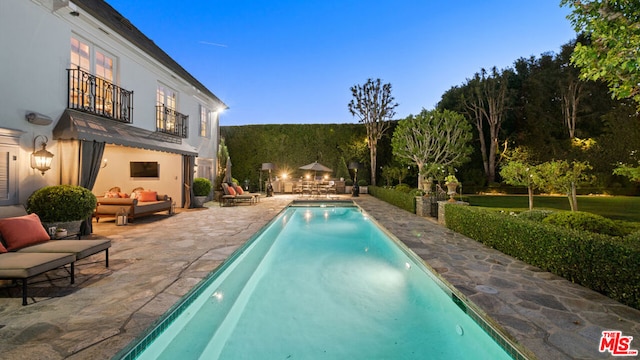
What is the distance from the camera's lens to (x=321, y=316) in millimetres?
4266

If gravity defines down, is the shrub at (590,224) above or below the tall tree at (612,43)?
below

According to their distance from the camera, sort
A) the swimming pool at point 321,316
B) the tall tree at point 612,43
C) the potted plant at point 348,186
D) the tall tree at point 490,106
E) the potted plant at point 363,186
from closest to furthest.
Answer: the swimming pool at point 321,316, the tall tree at point 612,43, the potted plant at point 363,186, the potted plant at point 348,186, the tall tree at point 490,106

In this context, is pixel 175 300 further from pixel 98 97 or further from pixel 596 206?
pixel 596 206

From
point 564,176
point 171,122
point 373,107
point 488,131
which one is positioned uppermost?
point 373,107

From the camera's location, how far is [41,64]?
22.8 feet

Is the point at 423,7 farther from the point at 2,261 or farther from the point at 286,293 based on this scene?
the point at 2,261

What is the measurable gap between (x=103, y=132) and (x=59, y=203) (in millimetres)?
2545

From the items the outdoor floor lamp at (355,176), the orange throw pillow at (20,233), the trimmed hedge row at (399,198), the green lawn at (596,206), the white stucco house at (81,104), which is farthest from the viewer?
the outdoor floor lamp at (355,176)

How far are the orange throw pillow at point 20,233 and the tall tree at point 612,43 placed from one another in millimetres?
8570

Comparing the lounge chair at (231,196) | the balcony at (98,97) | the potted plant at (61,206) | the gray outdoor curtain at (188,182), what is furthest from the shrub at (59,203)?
the lounge chair at (231,196)

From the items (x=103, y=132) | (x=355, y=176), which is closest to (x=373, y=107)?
(x=355, y=176)

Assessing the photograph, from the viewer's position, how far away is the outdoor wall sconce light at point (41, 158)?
672cm

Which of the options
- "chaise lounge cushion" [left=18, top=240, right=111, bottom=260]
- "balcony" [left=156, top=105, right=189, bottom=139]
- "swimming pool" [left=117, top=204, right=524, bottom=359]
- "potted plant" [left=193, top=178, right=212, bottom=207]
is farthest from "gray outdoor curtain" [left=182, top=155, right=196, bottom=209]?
"chaise lounge cushion" [left=18, top=240, right=111, bottom=260]

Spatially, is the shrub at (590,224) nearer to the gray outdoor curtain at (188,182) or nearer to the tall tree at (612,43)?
the tall tree at (612,43)
